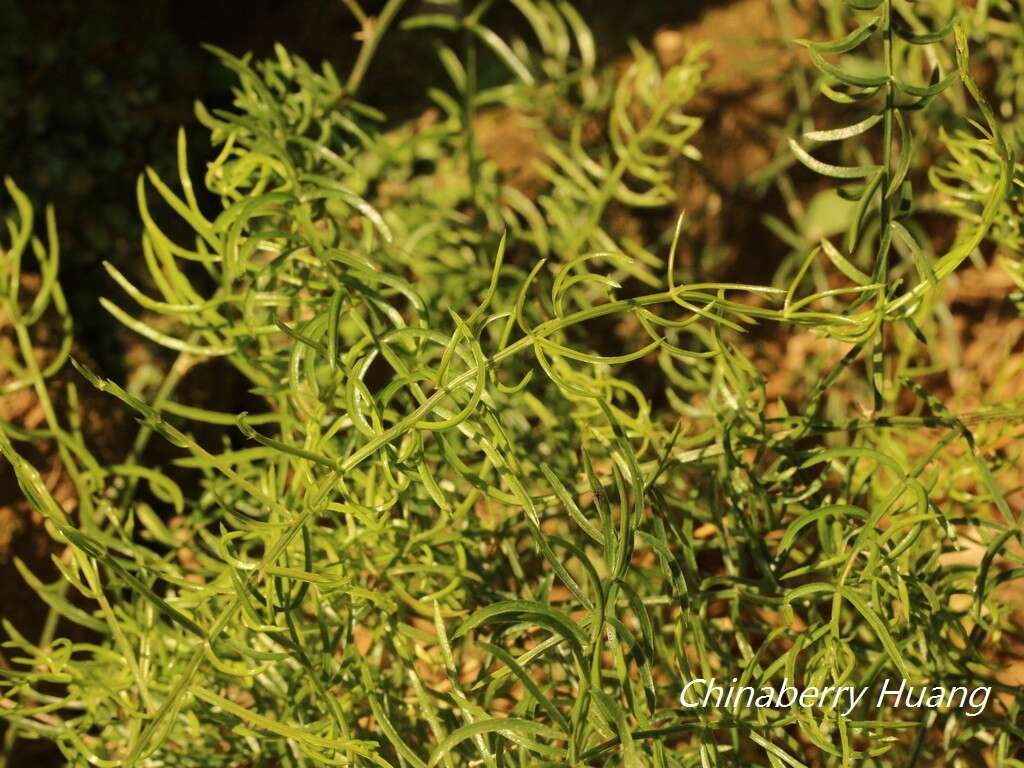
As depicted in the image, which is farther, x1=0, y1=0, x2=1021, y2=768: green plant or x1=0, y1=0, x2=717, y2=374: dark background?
x1=0, y1=0, x2=717, y2=374: dark background

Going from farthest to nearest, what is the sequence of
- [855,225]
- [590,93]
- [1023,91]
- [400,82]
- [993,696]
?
[400,82] → [590,93] → [1023,91] → [993,696] → [855,225]

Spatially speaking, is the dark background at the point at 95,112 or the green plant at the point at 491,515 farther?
the dark background at the point at 95,112

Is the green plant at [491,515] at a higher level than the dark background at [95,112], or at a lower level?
lower

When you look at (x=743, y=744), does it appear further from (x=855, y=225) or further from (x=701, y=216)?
(x=701, y=216)

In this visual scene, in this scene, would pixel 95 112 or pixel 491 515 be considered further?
pixel 95 112

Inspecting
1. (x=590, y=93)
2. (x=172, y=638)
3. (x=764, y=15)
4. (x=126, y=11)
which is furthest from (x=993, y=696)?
(x=126, y=11)

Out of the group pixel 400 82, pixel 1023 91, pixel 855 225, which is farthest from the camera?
pixel 400 82

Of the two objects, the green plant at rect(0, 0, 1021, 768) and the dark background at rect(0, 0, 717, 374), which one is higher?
the dark background at rect(0, 0, 717, 374)

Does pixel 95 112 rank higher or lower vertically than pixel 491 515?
higher
